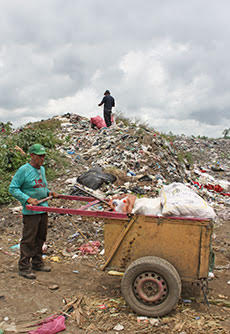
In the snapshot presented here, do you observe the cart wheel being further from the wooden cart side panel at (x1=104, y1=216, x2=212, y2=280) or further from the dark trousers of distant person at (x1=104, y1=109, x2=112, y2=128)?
the dark trousers of distant person at (x1=104, y1=109, x2=112, y2=128)

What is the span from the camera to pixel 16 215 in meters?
6.46

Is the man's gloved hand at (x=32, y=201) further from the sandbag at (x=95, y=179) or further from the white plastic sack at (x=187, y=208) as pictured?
the sandbag at (x=95, y=179)

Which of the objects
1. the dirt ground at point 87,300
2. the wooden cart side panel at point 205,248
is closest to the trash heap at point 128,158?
the dirt ground at point 87,300

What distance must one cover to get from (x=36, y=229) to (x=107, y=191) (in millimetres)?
3365

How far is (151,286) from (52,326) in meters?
1.06

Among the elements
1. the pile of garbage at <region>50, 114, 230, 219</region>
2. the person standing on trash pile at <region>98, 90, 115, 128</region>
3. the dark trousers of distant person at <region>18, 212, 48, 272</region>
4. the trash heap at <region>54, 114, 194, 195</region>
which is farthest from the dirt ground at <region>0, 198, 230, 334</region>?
the person standing on trash pile at <region>98, 90, 115, 128</region>

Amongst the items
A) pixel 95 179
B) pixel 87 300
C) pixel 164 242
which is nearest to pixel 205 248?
pixel 164 242

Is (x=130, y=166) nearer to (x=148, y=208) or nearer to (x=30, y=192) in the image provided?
(x=30, y=192)

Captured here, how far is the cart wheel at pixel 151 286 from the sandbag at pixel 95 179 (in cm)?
429

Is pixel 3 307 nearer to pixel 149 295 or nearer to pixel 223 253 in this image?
pixel 149 295

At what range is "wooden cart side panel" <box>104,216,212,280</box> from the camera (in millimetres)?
2891

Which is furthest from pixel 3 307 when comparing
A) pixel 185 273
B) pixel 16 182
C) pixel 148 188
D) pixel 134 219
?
pixel 148 188

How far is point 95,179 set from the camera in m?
7.28

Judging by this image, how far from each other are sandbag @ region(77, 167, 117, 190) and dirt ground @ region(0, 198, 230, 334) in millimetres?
2253
